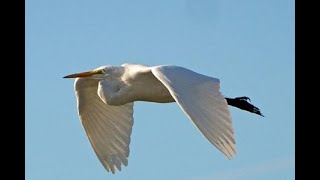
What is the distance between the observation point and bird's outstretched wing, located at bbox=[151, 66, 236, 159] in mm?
5398

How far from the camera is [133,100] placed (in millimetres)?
7430

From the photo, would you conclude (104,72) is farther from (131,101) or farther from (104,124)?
(104,124)

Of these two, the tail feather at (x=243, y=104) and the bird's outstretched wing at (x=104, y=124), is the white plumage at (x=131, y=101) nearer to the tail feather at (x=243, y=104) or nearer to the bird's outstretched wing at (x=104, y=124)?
the bird's outstretched wing at (x=104, y=124)

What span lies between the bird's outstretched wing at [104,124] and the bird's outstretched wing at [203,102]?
1717mm

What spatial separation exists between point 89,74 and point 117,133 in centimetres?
76

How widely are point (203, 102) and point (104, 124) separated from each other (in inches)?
101

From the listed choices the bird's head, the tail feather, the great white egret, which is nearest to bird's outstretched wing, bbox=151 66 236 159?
the great white egret

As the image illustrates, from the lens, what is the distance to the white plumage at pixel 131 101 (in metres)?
5.53

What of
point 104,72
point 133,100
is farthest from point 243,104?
point 104,72

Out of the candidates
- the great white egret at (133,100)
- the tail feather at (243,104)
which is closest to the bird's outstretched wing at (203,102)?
the great white egret at (133,100)
